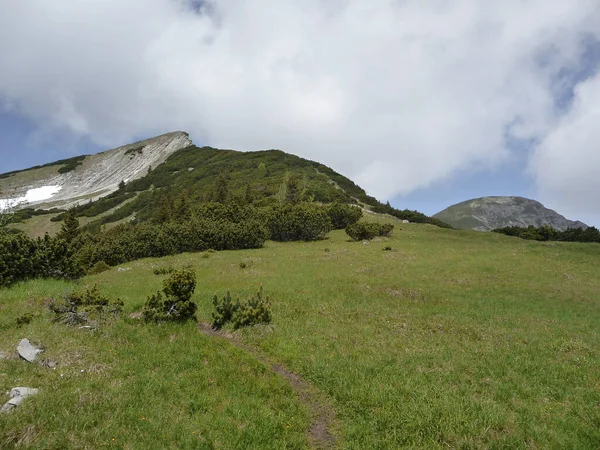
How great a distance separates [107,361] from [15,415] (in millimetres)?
3707

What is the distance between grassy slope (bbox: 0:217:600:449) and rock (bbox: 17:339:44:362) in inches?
21.6

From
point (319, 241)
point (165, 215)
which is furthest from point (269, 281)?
point (165, 215)

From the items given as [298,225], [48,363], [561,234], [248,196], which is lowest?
[48,363]

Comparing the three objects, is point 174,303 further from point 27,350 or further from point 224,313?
point 27,350

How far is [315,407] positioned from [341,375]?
5.71 ft

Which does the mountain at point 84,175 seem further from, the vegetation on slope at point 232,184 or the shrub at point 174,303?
the shrub at point 174,303

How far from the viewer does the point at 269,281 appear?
27047mm

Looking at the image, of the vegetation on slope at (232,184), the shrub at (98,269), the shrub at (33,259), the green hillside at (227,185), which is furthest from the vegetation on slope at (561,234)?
the shrub at (33,259)

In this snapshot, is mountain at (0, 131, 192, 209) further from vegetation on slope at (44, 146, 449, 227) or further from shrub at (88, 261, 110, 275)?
shrub at (88, 261, 110, 275)

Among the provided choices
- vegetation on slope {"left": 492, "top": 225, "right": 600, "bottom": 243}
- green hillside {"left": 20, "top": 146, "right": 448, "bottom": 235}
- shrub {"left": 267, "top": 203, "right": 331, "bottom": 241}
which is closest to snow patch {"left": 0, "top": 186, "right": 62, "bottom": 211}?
green hillside {"left": 20, "top": 146, "right": 448, "bottom": 235}

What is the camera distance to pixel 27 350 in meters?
10.8

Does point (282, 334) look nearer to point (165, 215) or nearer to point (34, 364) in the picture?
point (34, 364)

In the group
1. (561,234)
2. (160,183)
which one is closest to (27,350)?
(561,234)

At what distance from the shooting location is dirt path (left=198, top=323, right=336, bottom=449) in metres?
8.88
